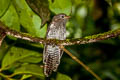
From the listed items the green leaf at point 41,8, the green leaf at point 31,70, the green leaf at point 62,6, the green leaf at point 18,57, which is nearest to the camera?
the green leaf at point 41,8

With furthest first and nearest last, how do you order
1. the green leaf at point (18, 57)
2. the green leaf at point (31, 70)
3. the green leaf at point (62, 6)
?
the green leaf at point (18, 57) → the green leaf at point (31, 70) → the green leaf at point (62, 6)

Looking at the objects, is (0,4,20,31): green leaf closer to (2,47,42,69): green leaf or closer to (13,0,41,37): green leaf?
(13,0,41,37): green leaf

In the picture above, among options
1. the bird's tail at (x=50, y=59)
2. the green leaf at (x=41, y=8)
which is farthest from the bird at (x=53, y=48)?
the green leaf at (x=41, y=8)

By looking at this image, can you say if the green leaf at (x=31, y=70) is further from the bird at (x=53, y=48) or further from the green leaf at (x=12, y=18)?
the green leaf at (x=12, y=18)

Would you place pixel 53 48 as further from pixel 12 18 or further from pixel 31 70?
pixel 12 18

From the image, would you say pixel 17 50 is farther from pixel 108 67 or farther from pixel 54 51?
pixel 108 67

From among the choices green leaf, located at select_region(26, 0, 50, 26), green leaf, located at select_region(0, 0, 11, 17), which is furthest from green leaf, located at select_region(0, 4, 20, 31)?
green leaf, located at select_region(26, 0, 50, 26)

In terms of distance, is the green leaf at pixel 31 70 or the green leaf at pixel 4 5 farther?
the green leaf at pixel 31 70

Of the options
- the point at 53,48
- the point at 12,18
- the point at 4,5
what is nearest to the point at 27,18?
the point at 12,18
